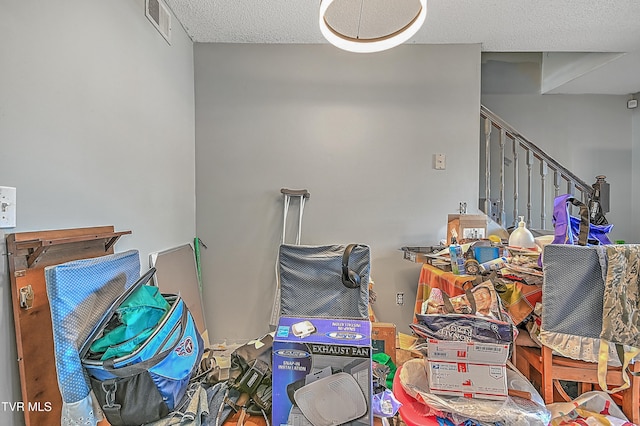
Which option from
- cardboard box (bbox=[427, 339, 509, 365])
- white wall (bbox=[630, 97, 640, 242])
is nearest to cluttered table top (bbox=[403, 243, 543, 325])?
cardboard box (bbox=[427, 339, 509, 365])

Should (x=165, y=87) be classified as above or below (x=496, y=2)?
below

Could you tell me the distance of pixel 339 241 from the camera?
276 cm

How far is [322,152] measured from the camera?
2.72 m

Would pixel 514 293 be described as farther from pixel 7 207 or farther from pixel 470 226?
pixel 7 207

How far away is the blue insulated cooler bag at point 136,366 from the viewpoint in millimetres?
1037

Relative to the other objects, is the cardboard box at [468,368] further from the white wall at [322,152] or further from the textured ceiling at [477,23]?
the textured ceiling at [477,23]

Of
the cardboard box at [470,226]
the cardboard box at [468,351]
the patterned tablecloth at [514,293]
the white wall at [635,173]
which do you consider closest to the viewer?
the cardboard box at [468,351]

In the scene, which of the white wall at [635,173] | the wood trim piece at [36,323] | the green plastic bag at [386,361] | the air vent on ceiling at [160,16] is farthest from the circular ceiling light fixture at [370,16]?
the white wall at [635,173]

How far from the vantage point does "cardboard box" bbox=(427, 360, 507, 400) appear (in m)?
1.47

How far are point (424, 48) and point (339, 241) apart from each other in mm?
1847

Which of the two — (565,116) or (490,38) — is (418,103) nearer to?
(490,38)

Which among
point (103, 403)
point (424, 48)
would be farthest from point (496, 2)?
point (103, 403)

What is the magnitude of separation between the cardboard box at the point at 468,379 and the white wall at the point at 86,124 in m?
1.70

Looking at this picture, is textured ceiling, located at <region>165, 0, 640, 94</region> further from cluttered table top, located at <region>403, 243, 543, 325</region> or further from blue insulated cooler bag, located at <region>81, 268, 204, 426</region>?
blue insulated cooler bag, located at <region>81, 268, 204, 426</region>
